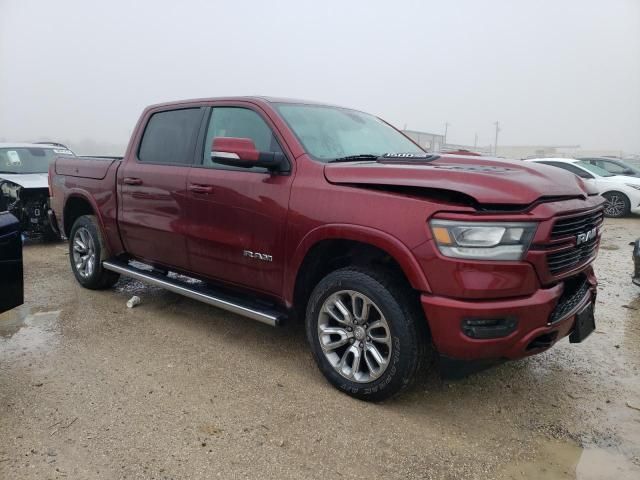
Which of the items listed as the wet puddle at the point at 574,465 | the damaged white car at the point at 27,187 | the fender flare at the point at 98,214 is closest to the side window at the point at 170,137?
the fender flare at the point at 98,214

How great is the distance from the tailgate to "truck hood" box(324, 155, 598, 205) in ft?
9.33

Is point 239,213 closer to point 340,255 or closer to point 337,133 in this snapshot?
point 340,255

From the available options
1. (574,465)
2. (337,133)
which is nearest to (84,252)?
(337,133)

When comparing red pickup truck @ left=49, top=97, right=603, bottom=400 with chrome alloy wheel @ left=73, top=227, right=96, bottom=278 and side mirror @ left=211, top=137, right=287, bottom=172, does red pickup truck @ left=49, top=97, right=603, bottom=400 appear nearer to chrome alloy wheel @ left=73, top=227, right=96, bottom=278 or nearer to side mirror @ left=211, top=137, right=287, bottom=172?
side mirror @ left=211, top=137, right=287, bottom=172

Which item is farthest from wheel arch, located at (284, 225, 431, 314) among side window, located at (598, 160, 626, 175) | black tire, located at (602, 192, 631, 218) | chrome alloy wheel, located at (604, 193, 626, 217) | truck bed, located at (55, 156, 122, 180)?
side window, located at (598, 160, 626, 175)

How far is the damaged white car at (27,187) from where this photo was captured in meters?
7.73

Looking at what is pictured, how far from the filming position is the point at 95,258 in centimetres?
516

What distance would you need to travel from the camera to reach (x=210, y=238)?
12.4ft

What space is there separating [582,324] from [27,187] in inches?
309

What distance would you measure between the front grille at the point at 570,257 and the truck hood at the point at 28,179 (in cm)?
742

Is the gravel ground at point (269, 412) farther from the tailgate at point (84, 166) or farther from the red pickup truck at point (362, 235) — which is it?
the tailgate at point (84, 166)

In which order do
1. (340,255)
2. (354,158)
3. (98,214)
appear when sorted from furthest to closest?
(98,214)
(354,158)
(340,255)

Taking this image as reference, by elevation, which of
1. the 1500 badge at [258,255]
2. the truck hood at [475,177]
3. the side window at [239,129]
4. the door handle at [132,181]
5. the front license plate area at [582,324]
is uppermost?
the side window at [239,129]

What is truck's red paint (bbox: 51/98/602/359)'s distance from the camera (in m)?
2.55
